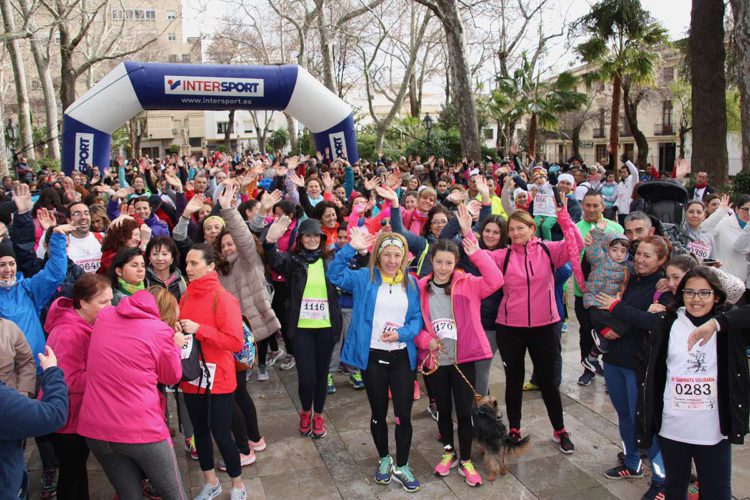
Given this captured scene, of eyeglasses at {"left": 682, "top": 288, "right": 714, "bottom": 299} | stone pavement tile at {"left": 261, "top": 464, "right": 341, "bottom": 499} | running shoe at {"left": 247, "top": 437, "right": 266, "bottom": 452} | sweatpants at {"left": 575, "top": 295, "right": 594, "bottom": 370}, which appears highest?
eyeglasses at {"left": 682, "top": 288, "right": 714, "bottom": 299}

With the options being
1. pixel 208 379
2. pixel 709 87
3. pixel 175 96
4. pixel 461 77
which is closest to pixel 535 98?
pixel 461 77

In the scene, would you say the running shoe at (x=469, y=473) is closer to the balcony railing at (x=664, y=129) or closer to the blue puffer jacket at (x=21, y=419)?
the blue puffer jacket at (x=21, y=419)

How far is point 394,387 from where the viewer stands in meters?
4.09

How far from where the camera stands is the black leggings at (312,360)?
4.71 m

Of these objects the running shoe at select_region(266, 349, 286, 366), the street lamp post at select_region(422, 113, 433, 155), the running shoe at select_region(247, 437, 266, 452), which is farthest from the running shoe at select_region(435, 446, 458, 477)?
the street lamp post at select_region(422, 113, 433, 155)

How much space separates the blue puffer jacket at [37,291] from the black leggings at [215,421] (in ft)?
3.80

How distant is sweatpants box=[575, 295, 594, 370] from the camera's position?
18.7ft

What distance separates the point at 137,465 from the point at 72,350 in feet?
2.37

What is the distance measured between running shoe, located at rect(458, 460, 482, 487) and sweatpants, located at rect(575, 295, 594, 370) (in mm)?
2066

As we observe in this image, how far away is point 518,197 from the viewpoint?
8.04 meters

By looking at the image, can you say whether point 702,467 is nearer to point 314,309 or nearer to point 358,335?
point 358,335

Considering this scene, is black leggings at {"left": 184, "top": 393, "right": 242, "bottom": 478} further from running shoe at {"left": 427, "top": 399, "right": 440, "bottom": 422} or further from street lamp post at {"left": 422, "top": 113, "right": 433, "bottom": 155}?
street lamp post at {"left": 422, "top": 113, "right": 433, "bottom": 155}

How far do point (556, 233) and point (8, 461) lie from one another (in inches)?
285

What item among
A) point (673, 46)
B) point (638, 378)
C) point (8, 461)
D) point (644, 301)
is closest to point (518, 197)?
point (644, 301)
